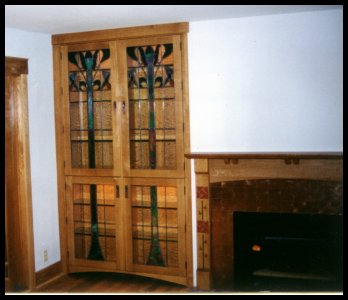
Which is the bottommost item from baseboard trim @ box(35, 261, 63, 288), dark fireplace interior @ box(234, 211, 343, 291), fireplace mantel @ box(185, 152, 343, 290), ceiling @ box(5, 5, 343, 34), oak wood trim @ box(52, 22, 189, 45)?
baseboard trim @ box(35, 261, 63, 288)

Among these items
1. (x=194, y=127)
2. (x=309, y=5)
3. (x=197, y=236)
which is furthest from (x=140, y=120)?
(x=309, y=5)

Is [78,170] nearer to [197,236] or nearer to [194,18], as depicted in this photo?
[197,236]

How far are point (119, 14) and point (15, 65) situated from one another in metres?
1.13

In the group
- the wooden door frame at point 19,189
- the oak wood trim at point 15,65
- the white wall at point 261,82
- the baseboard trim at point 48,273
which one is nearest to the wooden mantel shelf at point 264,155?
the white wall at point 261,82

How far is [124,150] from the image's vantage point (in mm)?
4238

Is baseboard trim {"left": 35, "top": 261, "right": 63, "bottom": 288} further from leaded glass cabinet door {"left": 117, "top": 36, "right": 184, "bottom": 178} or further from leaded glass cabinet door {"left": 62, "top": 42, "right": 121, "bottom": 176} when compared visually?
leaded glass cabinet door {"left": 117, "top": 36, "right": 184, "bottom": 178}

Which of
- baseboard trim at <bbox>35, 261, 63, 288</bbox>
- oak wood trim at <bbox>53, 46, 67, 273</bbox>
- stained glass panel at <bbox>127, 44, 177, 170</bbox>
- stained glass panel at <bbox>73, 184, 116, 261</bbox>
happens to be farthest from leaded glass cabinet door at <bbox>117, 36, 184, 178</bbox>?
baseboard trim at <bbox>35, 261, 63, 288</bbox>

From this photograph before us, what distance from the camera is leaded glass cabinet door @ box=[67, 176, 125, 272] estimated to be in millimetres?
4316

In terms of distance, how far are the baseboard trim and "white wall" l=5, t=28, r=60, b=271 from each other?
5 cm

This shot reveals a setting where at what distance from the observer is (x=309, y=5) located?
346 cm

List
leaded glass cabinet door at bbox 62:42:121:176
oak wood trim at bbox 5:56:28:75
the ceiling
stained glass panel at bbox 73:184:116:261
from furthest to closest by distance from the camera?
1. stained glass panel at bbox 73:184:116:261
2. leaded glass cabinet door at bbox 62:42:121:176
3. oak wood trim at bbox 5:56:28:75
4. the ceiling

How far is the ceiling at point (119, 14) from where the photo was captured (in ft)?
11.2

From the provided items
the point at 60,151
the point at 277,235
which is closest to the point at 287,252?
the point at 277,235

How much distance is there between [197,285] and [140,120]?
5.37 ft
